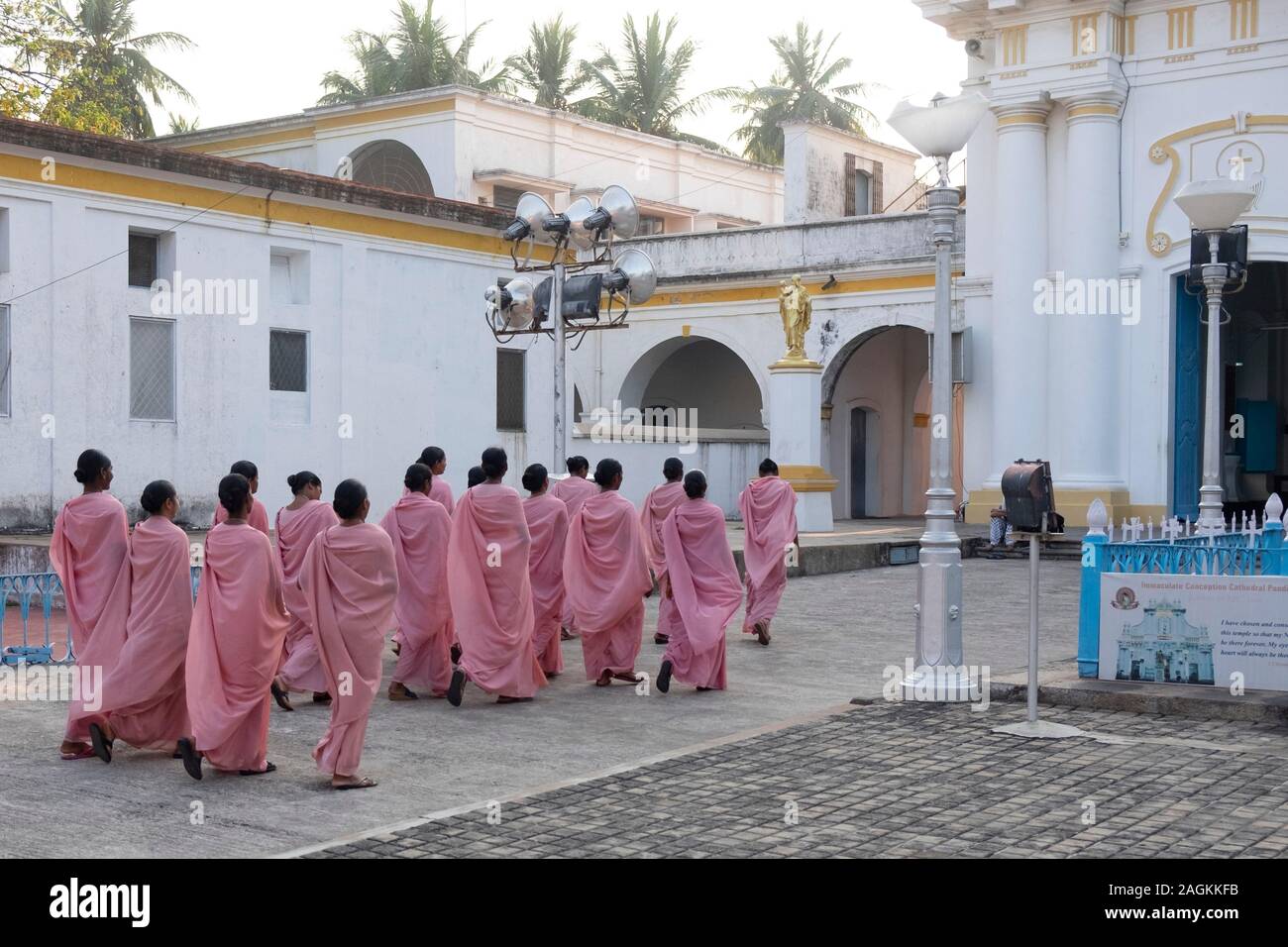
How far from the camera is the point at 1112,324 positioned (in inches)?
930

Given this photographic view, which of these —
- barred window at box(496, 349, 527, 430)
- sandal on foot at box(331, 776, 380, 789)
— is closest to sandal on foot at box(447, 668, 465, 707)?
sandal on foot at box(331, 776, 380, 789)

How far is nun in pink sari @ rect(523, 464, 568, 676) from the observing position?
37.7 ft

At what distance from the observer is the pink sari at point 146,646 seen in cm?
812

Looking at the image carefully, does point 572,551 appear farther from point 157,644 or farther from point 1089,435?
point 1089,435

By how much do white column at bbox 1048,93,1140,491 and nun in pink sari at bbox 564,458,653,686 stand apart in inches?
546

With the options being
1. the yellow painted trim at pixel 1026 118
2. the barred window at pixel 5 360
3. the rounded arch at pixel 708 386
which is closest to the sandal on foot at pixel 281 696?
the barred window at pixel 5 360

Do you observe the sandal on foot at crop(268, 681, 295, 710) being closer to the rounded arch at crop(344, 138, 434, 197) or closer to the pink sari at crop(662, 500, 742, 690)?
the pink sari at crop(662, 500, 742, 690)

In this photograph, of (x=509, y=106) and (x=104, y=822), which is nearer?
(x=104, y=822)

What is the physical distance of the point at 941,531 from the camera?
10195 millimetres

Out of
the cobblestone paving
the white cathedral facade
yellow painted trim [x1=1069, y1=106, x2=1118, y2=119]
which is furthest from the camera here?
yellow painted trim [x1=1069, y1=106, x2=1118, y2=119]

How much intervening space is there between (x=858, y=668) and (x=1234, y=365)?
1669 centimetres

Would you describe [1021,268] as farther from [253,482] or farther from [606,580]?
[253,482]
